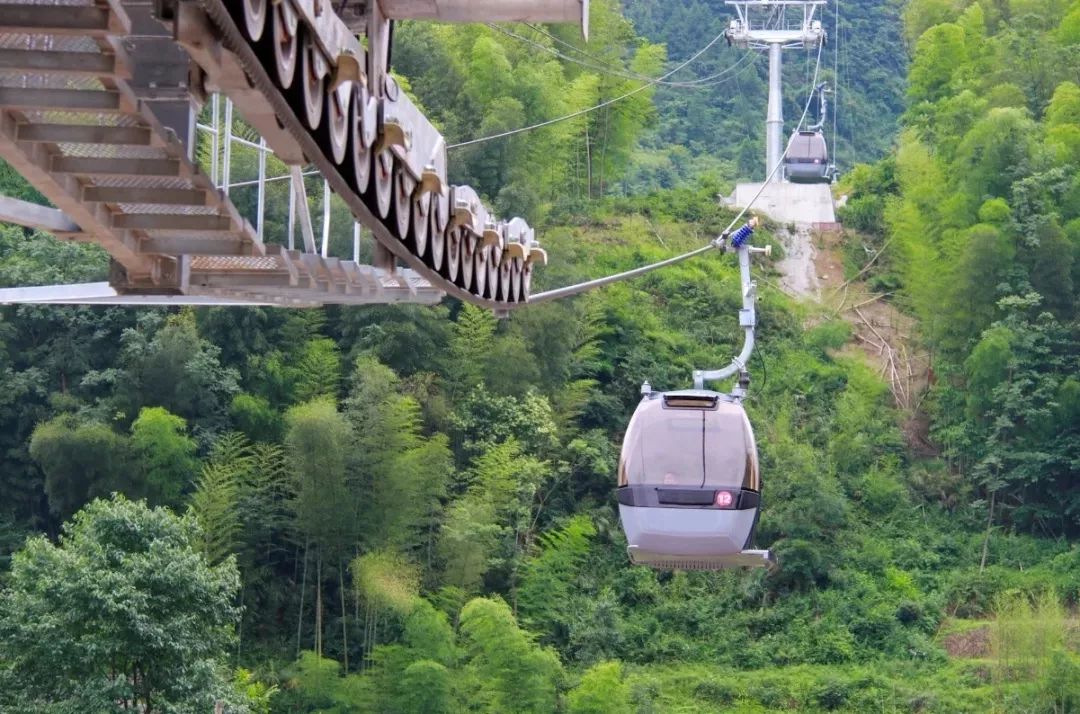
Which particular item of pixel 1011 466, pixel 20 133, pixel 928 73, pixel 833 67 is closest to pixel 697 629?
pixel 1011 466

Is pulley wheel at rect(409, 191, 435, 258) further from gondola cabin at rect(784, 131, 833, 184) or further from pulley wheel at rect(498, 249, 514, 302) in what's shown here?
gondola cabin at rect(784, 131, 833, 184)

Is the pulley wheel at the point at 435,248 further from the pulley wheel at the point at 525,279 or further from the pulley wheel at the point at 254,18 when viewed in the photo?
the pulley wheel at the point at 254,18

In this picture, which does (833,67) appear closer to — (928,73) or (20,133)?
(928,73)

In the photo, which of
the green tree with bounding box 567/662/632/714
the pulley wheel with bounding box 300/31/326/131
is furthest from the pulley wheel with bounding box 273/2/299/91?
the green tree with bounding box 567/662/632/714

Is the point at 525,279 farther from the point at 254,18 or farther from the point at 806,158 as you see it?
the point at 806,158

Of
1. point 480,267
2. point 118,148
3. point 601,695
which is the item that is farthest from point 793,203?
point 118,148
